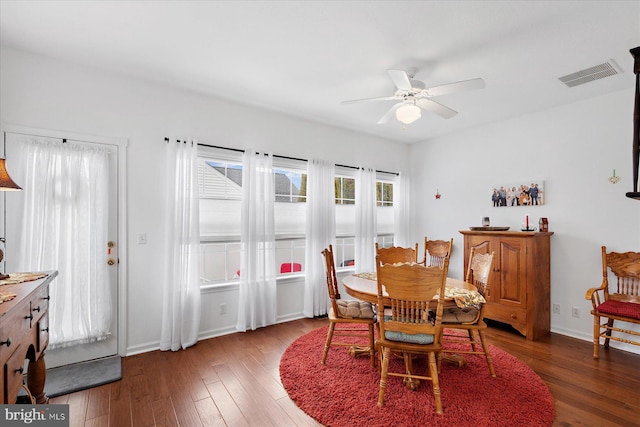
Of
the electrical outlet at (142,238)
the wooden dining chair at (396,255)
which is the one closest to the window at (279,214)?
the electrical outlet at (142,238)

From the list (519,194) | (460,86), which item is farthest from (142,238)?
(519,194)

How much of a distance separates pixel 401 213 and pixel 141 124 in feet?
13.1

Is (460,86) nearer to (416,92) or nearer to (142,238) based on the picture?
(416,92)

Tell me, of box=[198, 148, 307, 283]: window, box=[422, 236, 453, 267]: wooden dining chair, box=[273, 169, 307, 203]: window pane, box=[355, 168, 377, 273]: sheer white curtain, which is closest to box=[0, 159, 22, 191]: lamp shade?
box=[198, 148, 307, 283]: window

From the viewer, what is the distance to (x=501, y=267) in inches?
146

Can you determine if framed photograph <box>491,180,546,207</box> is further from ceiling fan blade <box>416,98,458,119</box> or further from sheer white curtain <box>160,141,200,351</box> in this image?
sheer white curtain <box>160,141,200,351</box>

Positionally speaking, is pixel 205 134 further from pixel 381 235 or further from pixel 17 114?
pixel 381 235

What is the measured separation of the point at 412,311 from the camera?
2.15m

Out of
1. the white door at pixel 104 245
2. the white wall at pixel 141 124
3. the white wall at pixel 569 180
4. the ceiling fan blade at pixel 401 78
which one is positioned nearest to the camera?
the ceiling fan blade at pixel 401 78

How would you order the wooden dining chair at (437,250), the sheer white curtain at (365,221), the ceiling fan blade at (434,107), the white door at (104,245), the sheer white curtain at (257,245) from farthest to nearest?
the sheer white curtain at (365,221)
the wooden dining chair at (437,250)
the sheer white curtain at (257,245)
the ceiling fan blade at (434,107)
the white door at (104,245)

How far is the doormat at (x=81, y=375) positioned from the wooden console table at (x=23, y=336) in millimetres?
457

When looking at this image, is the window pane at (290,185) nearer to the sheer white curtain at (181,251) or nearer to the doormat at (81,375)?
the sheer white curtain at (181,251)

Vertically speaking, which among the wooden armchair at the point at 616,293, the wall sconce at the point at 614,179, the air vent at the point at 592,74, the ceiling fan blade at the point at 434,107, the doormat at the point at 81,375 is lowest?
the doormat at the point at 81,375

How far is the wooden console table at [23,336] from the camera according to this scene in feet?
4.25
